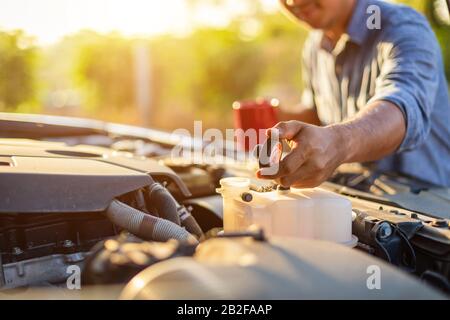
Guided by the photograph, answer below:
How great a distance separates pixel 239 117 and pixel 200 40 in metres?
7.25

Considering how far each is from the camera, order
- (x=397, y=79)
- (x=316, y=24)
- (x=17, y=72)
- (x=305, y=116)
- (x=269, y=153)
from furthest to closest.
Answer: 1. (x=17, y=72)
2. (x=305, y=116)
3. (x=316, y=24)
4. (x=397, y=79)
5. (x=269, y=153)

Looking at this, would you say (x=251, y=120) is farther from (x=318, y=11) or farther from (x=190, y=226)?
(x=190, y=226)

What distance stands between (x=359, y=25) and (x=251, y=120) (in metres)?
0.60

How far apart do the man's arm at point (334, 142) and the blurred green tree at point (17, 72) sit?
13.1 ft

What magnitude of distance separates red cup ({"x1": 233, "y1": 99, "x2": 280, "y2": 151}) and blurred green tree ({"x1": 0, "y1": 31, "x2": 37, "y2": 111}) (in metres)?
3.10

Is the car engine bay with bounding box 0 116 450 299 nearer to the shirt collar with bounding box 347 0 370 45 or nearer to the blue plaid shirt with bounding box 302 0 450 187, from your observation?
the blue plaid shirt with bounding box 302 0 450 187

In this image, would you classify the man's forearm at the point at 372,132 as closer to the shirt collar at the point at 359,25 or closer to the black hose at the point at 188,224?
the black hose at the point at 188,224

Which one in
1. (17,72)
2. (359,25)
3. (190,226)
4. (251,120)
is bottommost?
(190,226)

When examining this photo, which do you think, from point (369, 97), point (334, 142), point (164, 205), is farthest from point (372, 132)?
point (369, 97)

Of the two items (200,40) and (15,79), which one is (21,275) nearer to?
(15,79)

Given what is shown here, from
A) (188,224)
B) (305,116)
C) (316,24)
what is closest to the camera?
(188,224)

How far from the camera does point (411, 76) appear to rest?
5.89 feet
